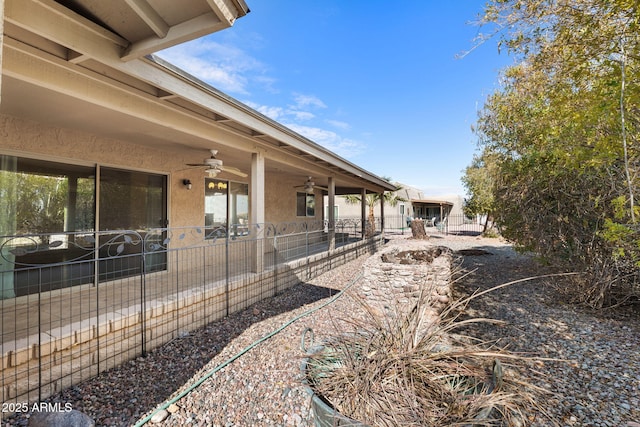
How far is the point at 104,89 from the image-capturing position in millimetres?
3355

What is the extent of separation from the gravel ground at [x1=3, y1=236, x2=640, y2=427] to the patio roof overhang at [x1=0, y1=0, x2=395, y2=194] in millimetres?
2981

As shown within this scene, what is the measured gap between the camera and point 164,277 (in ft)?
19.0

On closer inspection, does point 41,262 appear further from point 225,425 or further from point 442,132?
point 442,132

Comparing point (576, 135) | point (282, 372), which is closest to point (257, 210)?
point (282, 372)

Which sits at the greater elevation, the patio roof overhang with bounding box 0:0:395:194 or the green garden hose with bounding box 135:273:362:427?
the patio roof overhang with bounding box 0:0:395:194

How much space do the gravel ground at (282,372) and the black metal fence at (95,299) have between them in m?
0.22

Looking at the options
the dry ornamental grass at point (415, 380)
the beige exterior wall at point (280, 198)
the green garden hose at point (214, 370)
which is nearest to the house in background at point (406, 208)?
the beige exterior wall at point (280, 198)

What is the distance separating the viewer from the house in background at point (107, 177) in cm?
260

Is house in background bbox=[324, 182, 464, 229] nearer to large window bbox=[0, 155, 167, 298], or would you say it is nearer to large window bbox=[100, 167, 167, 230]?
large window bbox=[100, 167, 167, 230]

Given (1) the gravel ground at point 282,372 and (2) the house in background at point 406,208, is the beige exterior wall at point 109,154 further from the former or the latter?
(2) the house in background at point 406,208

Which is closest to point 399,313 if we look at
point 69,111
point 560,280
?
point 69,111

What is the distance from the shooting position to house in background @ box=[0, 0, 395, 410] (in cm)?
260

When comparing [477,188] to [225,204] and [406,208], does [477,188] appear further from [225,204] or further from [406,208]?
[225,204]

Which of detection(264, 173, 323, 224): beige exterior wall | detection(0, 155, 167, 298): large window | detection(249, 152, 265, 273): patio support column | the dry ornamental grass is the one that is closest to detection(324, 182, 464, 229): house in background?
detection(264, 173, 323, 224): beige exterior wall
